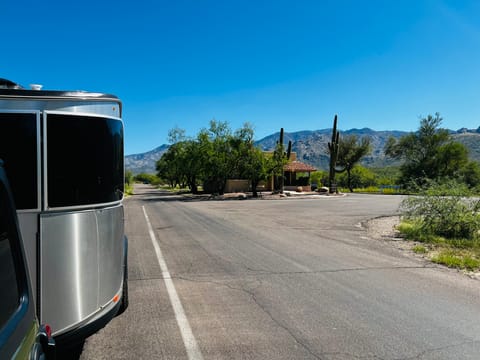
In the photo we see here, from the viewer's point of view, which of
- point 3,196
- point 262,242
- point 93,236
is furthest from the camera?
point 262,242

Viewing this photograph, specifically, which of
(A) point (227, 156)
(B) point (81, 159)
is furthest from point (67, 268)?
(A) point (227, 156)

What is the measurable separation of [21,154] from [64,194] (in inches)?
18.9

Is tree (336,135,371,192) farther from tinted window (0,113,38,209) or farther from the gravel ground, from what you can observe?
tinted window (0,113,38,209)

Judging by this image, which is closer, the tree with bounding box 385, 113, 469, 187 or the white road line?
the white road line

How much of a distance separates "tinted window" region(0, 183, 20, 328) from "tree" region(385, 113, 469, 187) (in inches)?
2242

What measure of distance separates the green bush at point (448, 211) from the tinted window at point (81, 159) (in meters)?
10.6

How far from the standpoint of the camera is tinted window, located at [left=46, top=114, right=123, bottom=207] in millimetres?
3410

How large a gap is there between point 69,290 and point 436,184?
1191 centimetres

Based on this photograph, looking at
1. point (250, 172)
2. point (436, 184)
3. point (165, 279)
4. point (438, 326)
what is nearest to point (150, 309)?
point (165, 279)

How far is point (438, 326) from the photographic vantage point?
4461 mm

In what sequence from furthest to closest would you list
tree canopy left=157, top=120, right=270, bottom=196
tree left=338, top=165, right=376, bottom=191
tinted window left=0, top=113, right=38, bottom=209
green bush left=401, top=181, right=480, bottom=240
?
tree left=338, top=165, right=376, bottom=191
tree canopy left=157, top=120, right=270, bottom=196
green bush left=401, top=181, right=480, bottom=240
tinted window left=0, top=113, right=38, bottom=209

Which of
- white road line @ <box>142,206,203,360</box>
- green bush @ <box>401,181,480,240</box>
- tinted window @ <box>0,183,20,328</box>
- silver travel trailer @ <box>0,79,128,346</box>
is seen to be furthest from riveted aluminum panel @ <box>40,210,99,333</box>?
green bush @ <box>401,181,480,240</box>

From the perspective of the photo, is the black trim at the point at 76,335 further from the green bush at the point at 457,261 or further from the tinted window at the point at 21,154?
the green bush at the point at 457,261

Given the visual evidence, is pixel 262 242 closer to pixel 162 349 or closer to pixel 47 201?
pixel 162 349
